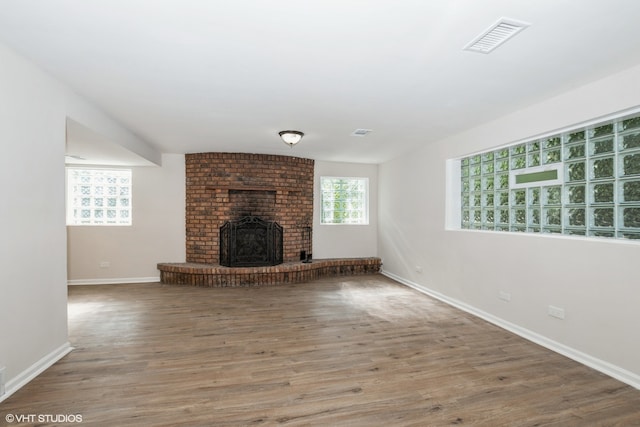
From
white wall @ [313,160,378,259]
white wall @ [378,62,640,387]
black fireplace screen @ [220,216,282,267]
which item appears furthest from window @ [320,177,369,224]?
white wall @ [378,62,640,387]

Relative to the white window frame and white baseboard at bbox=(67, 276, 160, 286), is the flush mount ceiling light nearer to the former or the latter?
the white window frame

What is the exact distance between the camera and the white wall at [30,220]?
212 centimetres

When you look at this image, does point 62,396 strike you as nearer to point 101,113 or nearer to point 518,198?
point 101,113

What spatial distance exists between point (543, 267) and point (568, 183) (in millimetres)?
839

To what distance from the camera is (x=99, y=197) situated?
5.64 m

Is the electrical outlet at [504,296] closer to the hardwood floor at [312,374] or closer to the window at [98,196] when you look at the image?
the hardwood floor at [312,374]

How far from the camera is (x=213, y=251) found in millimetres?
5840

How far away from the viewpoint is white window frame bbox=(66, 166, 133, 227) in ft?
18.2


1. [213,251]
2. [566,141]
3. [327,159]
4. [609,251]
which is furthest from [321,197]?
[609,251]

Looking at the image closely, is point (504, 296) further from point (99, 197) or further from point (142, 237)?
point (99, 197)

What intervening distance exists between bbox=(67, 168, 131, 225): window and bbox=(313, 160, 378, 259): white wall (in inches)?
141

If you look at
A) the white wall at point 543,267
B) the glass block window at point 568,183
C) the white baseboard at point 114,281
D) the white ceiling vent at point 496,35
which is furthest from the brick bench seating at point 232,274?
the white ceiling vent at point 496,35

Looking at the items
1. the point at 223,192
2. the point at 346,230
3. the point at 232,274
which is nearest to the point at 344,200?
the point at 346,230

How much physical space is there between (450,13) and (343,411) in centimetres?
246
